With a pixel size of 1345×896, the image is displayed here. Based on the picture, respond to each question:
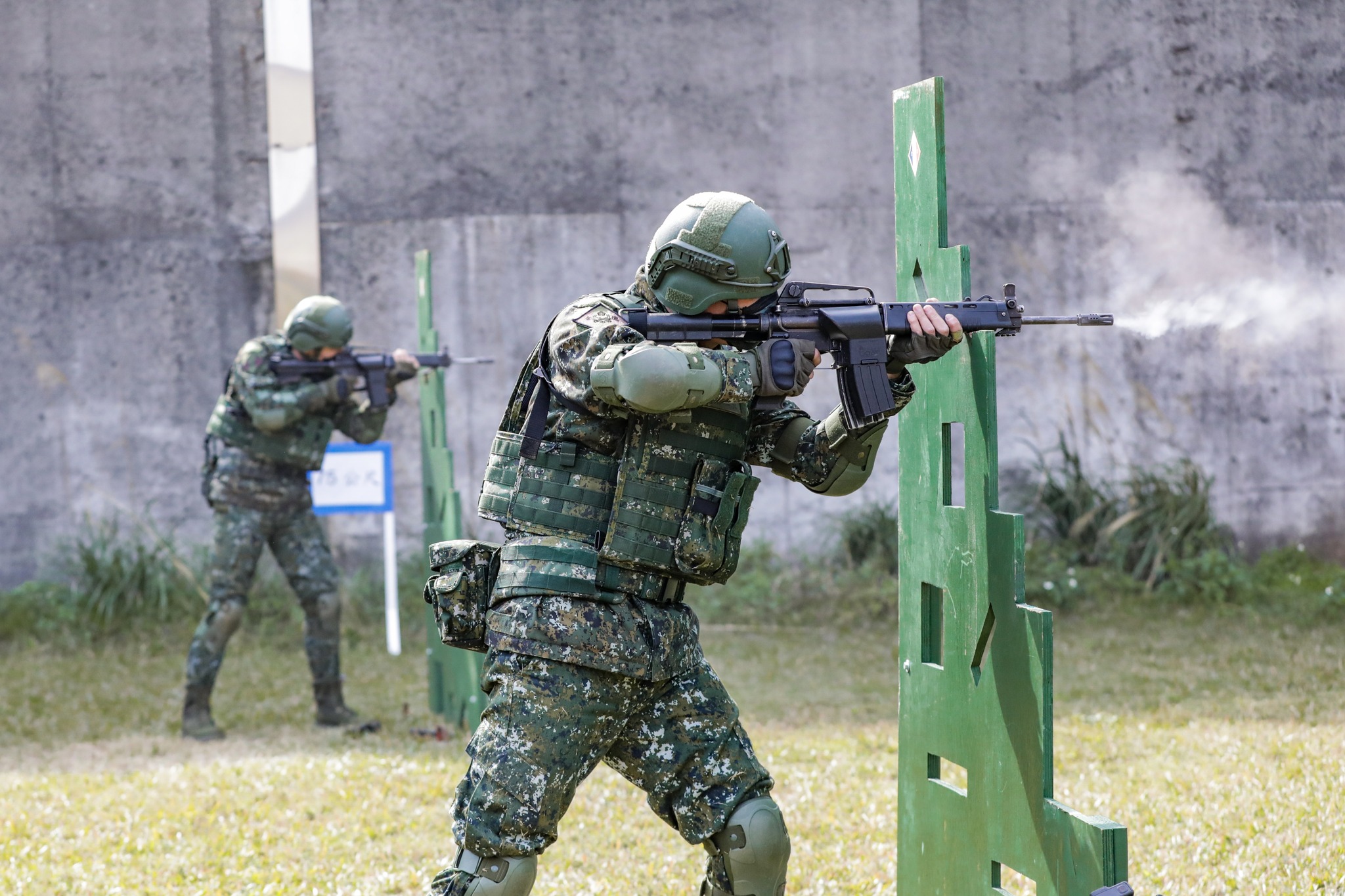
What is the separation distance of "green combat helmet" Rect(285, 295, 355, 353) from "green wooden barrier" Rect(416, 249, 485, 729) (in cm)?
46

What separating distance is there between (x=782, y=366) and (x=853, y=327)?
0.83 feet

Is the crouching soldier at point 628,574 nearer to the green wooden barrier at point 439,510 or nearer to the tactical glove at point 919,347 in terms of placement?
the tactical glove at point 919,347

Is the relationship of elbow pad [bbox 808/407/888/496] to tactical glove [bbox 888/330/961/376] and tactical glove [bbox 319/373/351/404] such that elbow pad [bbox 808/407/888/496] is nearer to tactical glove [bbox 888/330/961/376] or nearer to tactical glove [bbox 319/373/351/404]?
tactical glove [bbox 888/330/961/376]

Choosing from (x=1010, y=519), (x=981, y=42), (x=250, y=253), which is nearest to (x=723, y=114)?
(x=981, y=42)

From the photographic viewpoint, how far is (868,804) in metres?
5.54

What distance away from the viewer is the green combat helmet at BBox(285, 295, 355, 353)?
732 centimetres

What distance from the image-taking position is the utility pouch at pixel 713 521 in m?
3.36

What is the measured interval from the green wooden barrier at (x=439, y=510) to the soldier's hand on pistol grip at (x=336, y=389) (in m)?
0.46

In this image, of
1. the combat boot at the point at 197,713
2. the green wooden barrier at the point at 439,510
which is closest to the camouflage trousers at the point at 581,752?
the green wooden barrier at the point at 439,510

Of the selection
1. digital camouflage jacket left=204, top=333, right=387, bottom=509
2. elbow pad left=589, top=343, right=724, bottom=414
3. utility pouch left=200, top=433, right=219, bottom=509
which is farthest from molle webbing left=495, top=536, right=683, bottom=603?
utility pouch left=200, top=433, right=219, bottom=509

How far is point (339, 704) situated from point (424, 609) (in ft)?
7.64

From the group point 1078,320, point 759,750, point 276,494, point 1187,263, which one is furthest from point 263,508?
point 1187,263

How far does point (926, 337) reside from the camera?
3.46 metres

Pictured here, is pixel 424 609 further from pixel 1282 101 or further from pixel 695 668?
pixel 1282 101
